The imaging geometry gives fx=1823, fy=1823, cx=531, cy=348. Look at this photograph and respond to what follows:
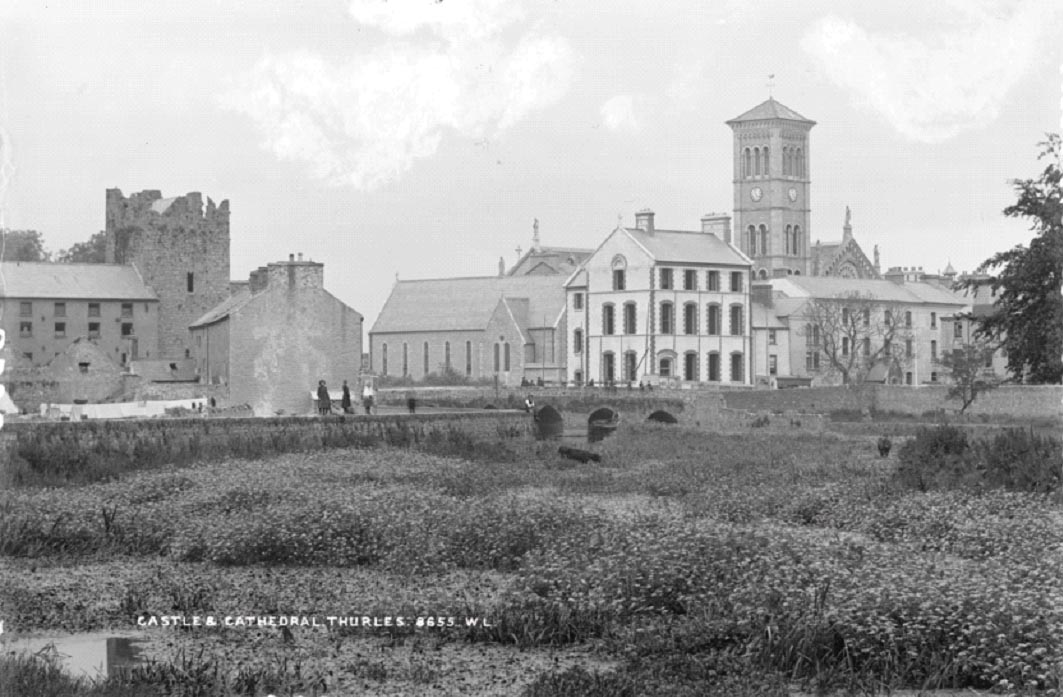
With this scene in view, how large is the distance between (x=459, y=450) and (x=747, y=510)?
13.8 m

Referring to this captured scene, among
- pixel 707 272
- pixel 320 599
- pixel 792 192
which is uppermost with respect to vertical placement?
pixel 792 192

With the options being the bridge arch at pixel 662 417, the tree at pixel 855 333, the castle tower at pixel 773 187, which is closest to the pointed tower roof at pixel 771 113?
the castle tower at pixel 773 187

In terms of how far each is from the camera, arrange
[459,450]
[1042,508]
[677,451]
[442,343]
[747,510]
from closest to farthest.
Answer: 1. [1042,508]
2. [747,510]
3. [459,450]
4. [677,451]
5. [442,343]

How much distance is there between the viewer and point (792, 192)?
446ft

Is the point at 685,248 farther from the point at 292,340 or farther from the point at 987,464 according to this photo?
the point at 987,464

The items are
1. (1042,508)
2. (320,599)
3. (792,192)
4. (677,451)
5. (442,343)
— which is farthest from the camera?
(792,192)

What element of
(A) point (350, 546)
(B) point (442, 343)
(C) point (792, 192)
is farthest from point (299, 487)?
(C) point (792, 192)

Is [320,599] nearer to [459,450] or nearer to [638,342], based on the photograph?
[459,450]

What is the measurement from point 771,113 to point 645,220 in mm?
48879

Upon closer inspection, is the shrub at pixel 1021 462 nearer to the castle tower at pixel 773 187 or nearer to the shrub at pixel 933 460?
the shrub at pixel 933 460

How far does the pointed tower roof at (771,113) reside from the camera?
130 metres

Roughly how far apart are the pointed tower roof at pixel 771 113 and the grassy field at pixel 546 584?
103709 mm

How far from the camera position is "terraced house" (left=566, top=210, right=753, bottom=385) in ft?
273

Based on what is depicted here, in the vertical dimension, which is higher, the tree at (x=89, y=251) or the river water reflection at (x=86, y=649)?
the tree at (x=89, y=251)
